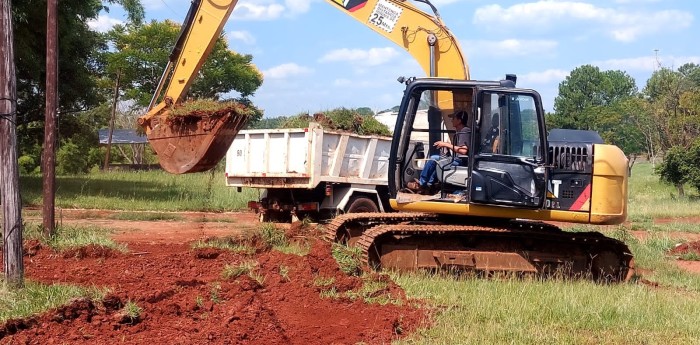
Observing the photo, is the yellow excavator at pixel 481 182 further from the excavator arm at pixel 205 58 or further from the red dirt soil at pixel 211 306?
the red dirt soil at pixel 211 306

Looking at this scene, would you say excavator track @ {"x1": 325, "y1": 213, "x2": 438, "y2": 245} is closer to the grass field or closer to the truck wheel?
the grass field

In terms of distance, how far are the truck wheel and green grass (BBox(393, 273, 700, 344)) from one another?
5.86m

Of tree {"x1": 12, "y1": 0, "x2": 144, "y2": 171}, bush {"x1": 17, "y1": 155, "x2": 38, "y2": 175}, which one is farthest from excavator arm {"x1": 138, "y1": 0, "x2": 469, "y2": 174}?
bush {"x1": 17, "y1": 155, "x2": 38, "y2": 175}

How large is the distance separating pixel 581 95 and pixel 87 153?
6342 cm

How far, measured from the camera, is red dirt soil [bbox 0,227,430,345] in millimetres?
5770

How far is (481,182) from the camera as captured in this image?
9273 millimetres

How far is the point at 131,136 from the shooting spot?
4103 centimetres

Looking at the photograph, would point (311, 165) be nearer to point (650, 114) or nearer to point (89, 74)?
point (89, 74)

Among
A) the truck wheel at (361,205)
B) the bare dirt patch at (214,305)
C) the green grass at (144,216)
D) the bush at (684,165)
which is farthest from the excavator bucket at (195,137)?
the bush at (684,165)

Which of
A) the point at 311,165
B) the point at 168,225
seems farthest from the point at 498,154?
the point at 168,225

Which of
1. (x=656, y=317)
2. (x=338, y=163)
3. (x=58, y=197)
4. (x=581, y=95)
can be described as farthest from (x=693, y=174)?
(x=581, y=95)

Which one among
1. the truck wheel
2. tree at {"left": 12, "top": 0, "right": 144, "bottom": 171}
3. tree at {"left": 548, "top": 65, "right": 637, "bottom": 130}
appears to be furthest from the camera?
tree at {"left": 548, "top": 65, "right": 637, "bottom": 130}

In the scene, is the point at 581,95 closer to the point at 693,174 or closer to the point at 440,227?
the point at 693,174

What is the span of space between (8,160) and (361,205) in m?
8.93
